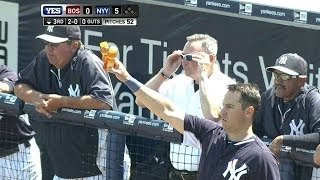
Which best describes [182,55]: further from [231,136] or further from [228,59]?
[228,59]

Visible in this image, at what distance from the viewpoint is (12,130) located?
245 inches

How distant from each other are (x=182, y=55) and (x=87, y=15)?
87.5 inches

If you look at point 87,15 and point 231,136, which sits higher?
point 87,15

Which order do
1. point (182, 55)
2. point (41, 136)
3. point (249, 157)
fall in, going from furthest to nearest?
point (41, 136)
point (182, 55)
point (249, 157)

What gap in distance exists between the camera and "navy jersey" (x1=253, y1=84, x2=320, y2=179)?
5.04 metres

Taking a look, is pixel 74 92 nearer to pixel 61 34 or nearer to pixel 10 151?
pixel 61 34

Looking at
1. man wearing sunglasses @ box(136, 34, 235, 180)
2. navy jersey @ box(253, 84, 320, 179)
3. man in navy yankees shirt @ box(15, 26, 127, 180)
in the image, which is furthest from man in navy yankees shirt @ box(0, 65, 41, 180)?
navy jersey @ box(253, 84, 320, 179)

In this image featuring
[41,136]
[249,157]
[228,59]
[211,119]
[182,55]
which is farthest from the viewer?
[228,59]

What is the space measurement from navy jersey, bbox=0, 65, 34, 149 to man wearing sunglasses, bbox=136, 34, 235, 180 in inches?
41.4

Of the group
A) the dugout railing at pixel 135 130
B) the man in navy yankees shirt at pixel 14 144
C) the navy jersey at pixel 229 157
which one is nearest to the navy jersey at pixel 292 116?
the dugout railing at pixel 135 130

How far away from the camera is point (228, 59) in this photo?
289 inches

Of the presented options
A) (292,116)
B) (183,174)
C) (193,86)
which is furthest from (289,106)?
(183,174)

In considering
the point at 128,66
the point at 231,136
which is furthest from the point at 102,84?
the point at 128,66
